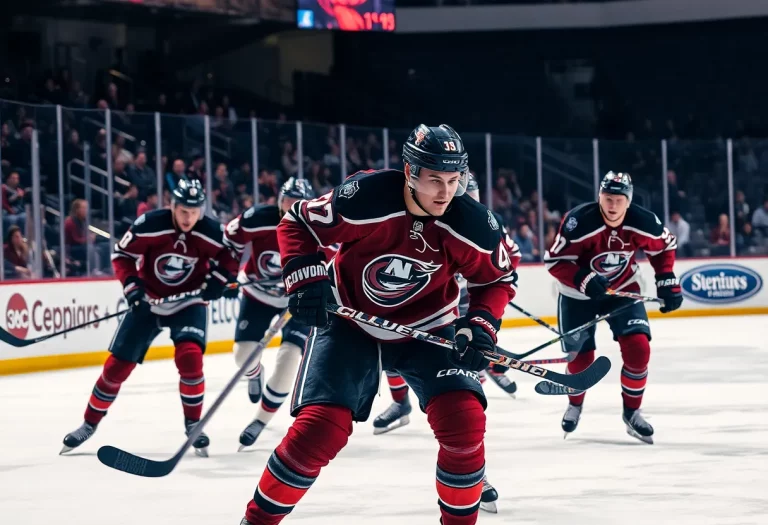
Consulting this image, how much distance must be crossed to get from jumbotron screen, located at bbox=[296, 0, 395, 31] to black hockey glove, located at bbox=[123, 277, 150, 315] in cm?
1161

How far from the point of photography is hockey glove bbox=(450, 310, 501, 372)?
3.31 meters

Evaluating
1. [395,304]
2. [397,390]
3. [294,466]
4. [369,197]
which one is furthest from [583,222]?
[294,466]

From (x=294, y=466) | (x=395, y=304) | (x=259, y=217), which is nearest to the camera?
(x=294, y=466)

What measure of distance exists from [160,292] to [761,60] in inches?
642

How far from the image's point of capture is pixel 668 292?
5.75 meters

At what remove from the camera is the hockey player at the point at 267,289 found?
5902 mm

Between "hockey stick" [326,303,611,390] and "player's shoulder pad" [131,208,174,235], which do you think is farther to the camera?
"player's shoulder pad" [131,208,174,235]

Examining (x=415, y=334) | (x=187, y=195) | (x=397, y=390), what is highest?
(x=187, y=195)

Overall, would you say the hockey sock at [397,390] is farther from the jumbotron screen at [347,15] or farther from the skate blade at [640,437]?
the jumbotron screen at [347,15]

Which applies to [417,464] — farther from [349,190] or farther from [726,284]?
[726,284]

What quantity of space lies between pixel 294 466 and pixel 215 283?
2.64 meters

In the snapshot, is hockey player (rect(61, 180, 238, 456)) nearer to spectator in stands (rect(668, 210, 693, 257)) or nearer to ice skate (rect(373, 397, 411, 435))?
ice skate (rect(373, 397, 411, 435))

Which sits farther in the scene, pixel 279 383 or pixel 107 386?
pixel 279 383

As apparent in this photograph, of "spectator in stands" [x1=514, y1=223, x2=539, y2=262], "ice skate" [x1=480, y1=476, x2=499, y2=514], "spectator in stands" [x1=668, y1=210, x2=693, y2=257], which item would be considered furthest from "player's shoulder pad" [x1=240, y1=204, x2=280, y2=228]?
"spectator in stands" [x1=668, y1=210, x2=693, y2=257]
